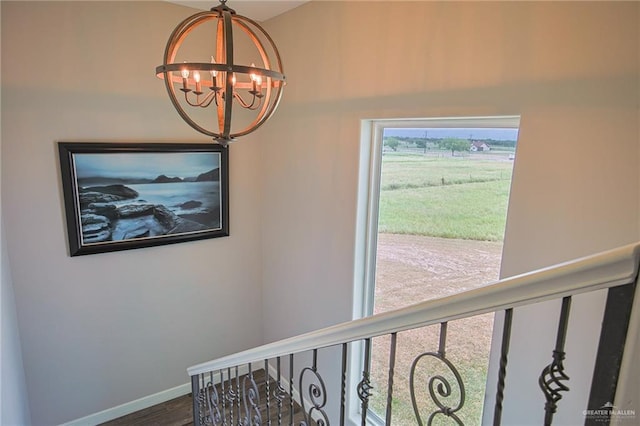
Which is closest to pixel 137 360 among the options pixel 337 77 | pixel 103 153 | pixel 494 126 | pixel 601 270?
pixel 103 153

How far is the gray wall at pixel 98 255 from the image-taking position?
2475 millimetres

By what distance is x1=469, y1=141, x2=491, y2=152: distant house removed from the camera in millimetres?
1968

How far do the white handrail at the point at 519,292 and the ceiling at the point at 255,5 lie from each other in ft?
8.27

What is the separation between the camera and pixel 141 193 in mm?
2934

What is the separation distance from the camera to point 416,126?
2.25m

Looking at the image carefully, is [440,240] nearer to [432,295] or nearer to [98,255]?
[432,295]

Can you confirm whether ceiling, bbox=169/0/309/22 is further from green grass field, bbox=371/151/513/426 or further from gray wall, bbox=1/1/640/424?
green grass field, bbox=371/151/513/426

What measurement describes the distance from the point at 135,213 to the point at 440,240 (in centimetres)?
229

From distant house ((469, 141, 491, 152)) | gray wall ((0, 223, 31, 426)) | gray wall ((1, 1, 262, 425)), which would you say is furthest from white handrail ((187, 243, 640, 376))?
gray wall ((1, 1, 262, 425))

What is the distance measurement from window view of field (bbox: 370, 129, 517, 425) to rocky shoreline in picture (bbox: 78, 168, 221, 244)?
1.59 metres

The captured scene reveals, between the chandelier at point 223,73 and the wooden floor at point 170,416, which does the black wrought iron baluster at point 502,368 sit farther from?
the wooden floor at point 170,416

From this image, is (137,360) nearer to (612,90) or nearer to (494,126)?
(494,126)

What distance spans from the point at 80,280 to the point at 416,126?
8.78 feet

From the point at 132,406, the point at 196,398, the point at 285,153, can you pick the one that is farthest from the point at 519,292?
the point at 132,406
